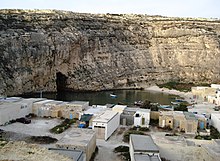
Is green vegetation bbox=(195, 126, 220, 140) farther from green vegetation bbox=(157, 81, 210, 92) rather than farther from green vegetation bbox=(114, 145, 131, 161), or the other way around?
green vegetation bbox=(157, 81, 210, 92)

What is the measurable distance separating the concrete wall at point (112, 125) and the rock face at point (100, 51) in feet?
63.9

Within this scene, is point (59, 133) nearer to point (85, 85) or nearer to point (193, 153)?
point (193, 153)

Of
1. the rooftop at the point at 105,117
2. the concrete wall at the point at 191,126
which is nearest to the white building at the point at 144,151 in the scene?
the rooftop at the point at 105,117

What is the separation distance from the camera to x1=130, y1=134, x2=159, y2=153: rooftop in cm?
1623

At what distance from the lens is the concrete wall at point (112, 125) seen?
22005mm

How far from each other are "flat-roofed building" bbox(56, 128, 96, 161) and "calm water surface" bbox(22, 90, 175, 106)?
19845 millimetres

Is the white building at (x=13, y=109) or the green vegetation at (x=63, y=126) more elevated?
the white building at (x=13, y=109)

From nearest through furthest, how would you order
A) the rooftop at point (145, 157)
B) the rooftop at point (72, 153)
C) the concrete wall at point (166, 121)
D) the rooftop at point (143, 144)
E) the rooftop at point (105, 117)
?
the rooftop at point (72, 153) → the rooftop at point (145, 157) → the rooftop at point (143, 144) → the rooftop at point (105, 117) → the concrete wall at point (166, 121)

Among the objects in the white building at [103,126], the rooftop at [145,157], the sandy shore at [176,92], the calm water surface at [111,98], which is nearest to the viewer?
the rooftop at [145,157]

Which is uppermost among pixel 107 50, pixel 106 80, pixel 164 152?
pixel 107 50

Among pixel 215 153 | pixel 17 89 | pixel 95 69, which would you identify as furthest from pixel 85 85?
pixel 215 153

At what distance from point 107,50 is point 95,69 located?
4.56 meters

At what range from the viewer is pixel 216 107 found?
3684cm

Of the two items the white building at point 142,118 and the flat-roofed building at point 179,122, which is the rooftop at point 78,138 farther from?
the flat-roofed building at point 179,122
